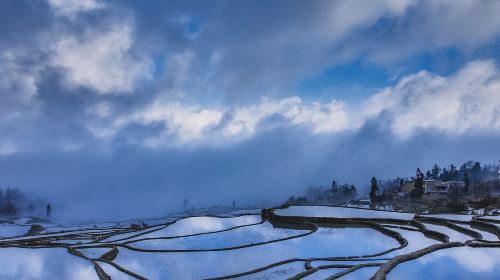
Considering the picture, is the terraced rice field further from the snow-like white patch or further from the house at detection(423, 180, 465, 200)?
the house at detection(423, 180, 465, 200)

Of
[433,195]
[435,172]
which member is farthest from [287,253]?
[435,172]

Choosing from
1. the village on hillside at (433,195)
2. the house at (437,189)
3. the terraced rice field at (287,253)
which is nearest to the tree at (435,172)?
the village on hillside at (433,195)

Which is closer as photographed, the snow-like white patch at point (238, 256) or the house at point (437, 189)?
the snow-like white patch at point (238, 256)

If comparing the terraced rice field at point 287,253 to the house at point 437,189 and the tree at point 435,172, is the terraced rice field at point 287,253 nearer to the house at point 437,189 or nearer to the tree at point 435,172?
the house at point 437,189

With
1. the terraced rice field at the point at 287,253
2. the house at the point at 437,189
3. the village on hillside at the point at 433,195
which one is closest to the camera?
the terraced rice field at the point at 287,253

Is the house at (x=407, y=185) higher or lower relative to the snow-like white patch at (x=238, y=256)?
higher

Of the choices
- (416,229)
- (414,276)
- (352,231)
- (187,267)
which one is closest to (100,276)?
(187,267)

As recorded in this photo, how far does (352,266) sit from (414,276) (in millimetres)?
2465

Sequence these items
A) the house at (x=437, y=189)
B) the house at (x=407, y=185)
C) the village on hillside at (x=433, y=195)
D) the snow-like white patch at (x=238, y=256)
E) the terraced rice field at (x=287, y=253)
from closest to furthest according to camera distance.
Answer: the terraced rice field at (x=287, y=253) → the snow-like white patch at (x=238, y=256) → the village on hillside at (x=433, y=195) → the house at (x=437, y=189) → the house at (x=407, y=185)

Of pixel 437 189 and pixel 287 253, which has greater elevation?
pixel 437 189

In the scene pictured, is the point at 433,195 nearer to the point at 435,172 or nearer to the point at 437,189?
the point at 437,189

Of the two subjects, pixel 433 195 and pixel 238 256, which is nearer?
pixel 238 256

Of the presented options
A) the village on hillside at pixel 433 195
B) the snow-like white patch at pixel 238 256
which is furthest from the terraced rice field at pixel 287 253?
the village on hillside at pixel 433 195

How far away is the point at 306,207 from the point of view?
36.4 metres
